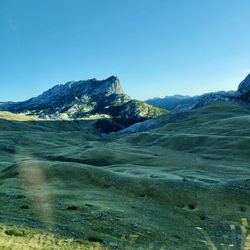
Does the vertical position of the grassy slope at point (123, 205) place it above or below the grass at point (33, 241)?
below

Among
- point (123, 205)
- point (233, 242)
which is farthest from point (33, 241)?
point (233, 242)

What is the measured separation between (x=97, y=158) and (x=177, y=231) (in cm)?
6573

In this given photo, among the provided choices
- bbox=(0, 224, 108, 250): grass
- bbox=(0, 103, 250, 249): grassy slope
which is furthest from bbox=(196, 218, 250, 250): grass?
bbox=(0, 224, 108, 250): grass

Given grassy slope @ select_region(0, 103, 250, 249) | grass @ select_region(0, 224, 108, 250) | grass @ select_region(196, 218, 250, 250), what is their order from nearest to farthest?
grass @ select_region(0, 224, 108, 250) → grass @ select_region(196, 218, 250, 250) → grassy slope @ select_region(0, 103, 250, 249)

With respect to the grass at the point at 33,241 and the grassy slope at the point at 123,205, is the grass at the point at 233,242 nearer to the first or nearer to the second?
the grassy slope at the point at 123,205

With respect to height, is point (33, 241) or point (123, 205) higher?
point (33, 241)

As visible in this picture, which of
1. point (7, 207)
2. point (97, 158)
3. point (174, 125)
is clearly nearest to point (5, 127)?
point (97, 158)

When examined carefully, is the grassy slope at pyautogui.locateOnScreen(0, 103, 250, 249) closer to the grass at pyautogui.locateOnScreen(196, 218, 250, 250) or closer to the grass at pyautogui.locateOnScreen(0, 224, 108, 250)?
the grass at pyautogui.locateOnScreen(196, 218, 250, 250)

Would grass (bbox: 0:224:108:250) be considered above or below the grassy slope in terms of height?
above

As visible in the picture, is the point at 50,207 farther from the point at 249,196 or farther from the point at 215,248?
the point at 249,196

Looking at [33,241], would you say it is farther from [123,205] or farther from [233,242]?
[233,242]

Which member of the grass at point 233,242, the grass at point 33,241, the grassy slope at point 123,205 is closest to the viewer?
the grass at point 33,241

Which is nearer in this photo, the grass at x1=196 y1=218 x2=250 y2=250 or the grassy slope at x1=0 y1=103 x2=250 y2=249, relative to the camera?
the grass at x1=196 y1=218 x2=250 y2=250

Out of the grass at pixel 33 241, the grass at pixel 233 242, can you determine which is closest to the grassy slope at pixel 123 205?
the grass at pixel 233 242
